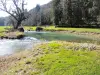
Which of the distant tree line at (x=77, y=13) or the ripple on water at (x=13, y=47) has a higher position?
the distant tree line at (x=77, y=13)

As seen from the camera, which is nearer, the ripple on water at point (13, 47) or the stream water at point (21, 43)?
the ripple on water at point (13, 47)

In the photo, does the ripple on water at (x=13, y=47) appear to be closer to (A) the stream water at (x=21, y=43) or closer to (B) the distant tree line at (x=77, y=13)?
(A) the stream water at (x=21, y=43)

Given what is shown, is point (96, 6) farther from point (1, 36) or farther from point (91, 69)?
point (91, 69)

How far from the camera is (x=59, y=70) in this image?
13.6 m

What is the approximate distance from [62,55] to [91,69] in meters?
3.70

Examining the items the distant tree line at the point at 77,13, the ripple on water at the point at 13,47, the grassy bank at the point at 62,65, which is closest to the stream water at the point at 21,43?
the ripple on water at the point at 13,47

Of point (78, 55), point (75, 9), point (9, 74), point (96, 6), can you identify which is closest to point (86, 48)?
point (78, 55)

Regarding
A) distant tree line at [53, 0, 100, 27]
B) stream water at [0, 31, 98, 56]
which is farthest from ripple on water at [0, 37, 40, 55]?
distant tree line at [53, 0, 100, 27]

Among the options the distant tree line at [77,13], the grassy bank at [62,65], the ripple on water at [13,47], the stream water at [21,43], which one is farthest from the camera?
the distant tree line at [77,13]

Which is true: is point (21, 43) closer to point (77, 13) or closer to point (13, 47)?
point (13, 47)

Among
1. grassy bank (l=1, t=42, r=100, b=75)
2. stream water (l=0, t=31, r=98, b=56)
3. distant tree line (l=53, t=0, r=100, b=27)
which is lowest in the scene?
stream water (l=0, t=31, r=98, b=56)

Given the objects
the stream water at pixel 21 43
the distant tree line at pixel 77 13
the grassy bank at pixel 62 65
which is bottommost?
the stream water at pixel 21 43

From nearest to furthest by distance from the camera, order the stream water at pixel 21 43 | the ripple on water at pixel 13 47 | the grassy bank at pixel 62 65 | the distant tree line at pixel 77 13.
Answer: the grassy bank at pixel 62 65 → the ripple on water at pixel 13 47 → the stream water at pixel 21 43 → the distant tree line at pixel 77 13

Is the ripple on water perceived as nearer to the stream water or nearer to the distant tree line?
the stream water
